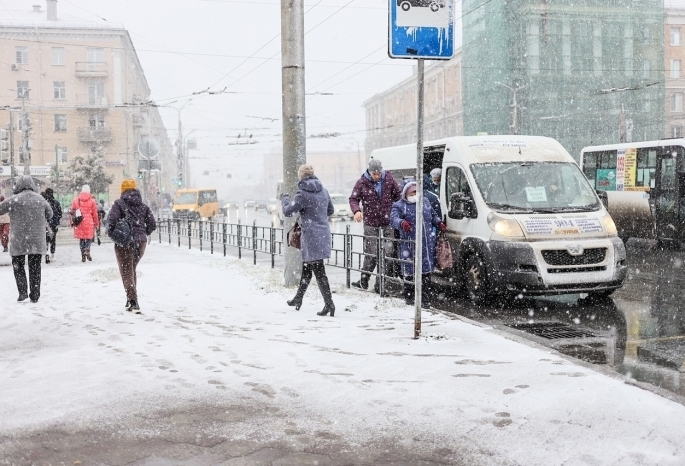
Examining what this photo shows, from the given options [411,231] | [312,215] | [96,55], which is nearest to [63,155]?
[96,55]

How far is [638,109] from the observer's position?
5400 cm

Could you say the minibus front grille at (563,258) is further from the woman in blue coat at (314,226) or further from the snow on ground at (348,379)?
the woman in blue coat at (314,226)

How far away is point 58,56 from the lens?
64750mm

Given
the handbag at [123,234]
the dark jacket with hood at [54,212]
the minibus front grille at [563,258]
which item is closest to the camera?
the minibus front grille at [563,258]

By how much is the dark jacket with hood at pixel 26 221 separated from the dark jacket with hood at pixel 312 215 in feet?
11.8

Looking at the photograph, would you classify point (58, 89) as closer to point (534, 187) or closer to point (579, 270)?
point (534, 187)

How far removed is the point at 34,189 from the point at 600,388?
8.23 metres

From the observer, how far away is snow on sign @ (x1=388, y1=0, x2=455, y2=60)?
642 centimetres

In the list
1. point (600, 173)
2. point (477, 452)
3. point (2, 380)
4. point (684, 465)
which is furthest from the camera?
point (600, 173)

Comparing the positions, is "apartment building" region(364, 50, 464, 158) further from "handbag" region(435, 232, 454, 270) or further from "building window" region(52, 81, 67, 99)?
"handbag" region(435, 232, 454, 270)

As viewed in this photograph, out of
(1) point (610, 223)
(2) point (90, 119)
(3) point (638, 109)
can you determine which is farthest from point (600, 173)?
(2) point (90, 119)

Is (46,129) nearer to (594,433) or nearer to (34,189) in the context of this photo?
(34,189)

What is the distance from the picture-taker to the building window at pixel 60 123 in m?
64.9

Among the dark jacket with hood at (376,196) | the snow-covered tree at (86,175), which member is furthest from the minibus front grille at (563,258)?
the snow-covered tree at (86,175)
